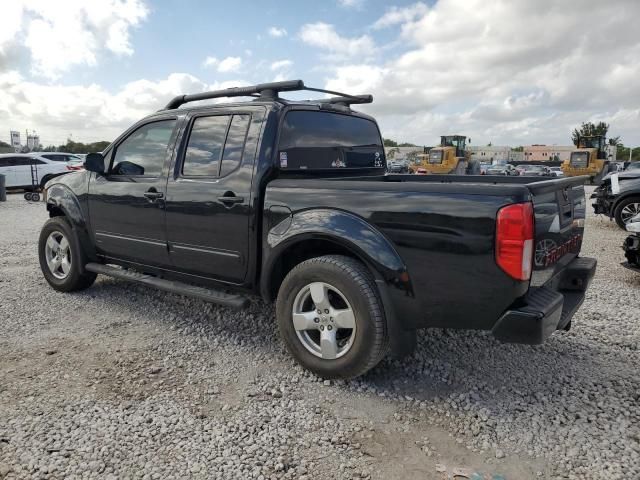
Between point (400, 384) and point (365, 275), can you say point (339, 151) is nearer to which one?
point (365, 275)

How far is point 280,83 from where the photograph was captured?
11.8 feet

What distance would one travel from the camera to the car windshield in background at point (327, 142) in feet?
11.9

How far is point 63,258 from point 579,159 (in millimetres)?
29763

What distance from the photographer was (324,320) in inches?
123

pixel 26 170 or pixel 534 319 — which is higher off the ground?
pixel 26 170

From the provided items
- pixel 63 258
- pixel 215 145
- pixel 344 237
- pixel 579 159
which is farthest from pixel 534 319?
pixel 579 159

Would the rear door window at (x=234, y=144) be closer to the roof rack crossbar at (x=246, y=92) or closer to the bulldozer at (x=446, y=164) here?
the roof rack crossbar at (x=246, y=92)

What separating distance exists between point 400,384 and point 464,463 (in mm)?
816

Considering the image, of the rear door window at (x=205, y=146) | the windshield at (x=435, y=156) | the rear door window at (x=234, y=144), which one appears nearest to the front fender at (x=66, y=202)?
the rear door window at (x=205, y=146)

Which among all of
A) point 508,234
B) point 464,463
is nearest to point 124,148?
point 508,234

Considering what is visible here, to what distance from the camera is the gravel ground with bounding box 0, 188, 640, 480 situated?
2395mm

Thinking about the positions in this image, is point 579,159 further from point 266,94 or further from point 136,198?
point 136,198

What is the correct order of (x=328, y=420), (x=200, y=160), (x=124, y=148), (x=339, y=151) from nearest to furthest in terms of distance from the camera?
(x=328, y=420), (x=200, y=160), (x=339, y=151), (x=124, y=148)

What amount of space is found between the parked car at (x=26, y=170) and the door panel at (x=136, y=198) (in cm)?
1501
